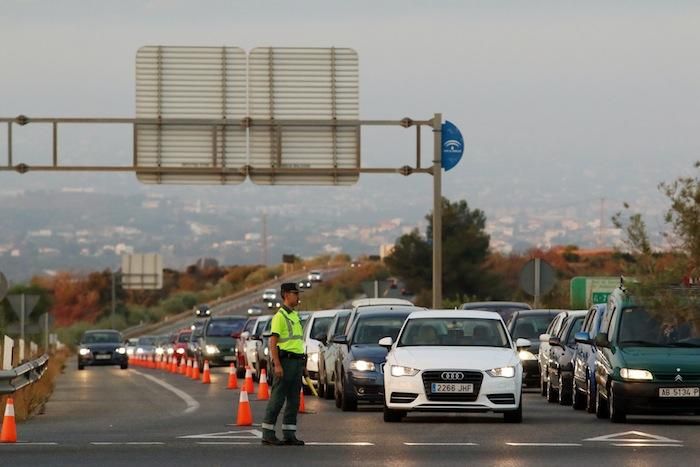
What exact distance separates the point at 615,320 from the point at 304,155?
16662mm

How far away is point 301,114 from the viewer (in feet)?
145

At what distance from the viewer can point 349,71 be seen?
43.8m

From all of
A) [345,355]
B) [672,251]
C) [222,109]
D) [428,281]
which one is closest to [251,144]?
[222,109]

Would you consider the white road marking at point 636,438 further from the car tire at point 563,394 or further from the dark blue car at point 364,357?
the car tire at point 563,394

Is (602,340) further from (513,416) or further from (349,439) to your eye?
(349,439)

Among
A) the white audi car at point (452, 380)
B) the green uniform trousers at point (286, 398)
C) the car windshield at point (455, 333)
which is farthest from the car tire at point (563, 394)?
the green uniform trousers at point (286, 398)

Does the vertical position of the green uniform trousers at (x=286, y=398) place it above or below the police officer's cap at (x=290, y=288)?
below

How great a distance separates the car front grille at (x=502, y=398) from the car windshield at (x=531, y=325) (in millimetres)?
14094

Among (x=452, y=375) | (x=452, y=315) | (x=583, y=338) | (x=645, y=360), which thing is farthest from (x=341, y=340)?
(x=645, y=360)

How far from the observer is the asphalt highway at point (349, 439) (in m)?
20.7

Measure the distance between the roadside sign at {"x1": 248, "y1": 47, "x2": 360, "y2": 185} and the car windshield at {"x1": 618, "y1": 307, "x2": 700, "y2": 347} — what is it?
1615cm

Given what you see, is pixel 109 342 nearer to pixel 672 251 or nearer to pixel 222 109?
pixel 222 109

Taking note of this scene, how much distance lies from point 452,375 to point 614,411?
2.30 metres

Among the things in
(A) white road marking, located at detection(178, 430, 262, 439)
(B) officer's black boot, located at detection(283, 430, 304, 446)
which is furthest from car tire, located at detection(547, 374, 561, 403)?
(B) officer's black boot, located at detection(283, 430, 304, 446)
